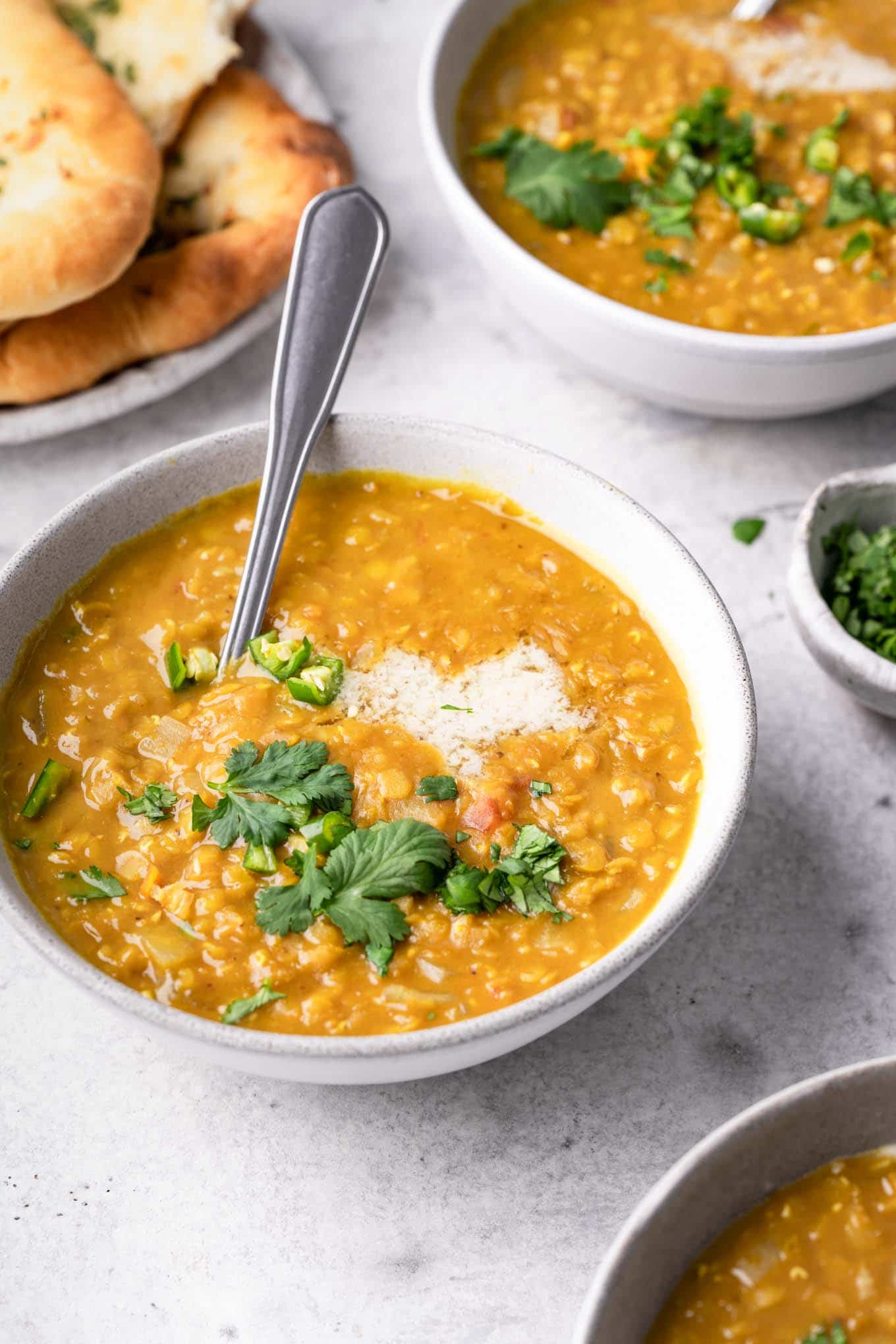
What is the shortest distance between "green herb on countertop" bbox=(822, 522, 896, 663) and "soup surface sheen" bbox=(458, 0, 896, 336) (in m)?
0.71

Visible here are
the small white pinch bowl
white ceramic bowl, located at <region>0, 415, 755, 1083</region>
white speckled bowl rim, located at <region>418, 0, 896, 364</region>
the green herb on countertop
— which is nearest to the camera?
white ceramic bowl, located at <region>0, 415, 755, 1083</region>

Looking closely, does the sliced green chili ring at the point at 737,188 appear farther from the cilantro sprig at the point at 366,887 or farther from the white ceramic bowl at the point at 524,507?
the cilantro sprig at the point at 366,887

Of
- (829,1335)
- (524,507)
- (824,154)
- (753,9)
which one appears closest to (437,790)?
(524,507)

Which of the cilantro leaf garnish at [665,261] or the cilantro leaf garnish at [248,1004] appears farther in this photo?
the cilantro leaf garnish at [665,261]

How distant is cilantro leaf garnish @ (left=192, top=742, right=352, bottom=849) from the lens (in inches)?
116

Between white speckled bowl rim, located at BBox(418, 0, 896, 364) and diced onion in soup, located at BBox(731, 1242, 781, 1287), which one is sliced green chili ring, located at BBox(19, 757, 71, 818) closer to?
diced onion in soup, located at BBox(731, 1242, 781, 1287)

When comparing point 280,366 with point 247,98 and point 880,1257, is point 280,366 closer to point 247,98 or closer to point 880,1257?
point 247,98

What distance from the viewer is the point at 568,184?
167 inches

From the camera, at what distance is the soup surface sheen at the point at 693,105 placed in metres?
4.14

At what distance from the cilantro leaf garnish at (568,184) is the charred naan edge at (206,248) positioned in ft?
1.81

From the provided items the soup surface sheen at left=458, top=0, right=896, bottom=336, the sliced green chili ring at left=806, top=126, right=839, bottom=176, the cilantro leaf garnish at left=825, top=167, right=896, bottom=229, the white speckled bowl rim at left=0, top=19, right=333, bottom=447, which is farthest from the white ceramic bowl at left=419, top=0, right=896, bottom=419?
the sliced green chili ring at left=806, top=126, right=839, bottom=176

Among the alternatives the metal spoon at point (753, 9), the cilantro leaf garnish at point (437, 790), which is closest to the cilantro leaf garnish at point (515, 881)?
the cilantro leaf garnish at point (437, 790)

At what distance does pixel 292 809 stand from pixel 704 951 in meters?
1.12

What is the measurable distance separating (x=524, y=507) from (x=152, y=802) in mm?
1201
